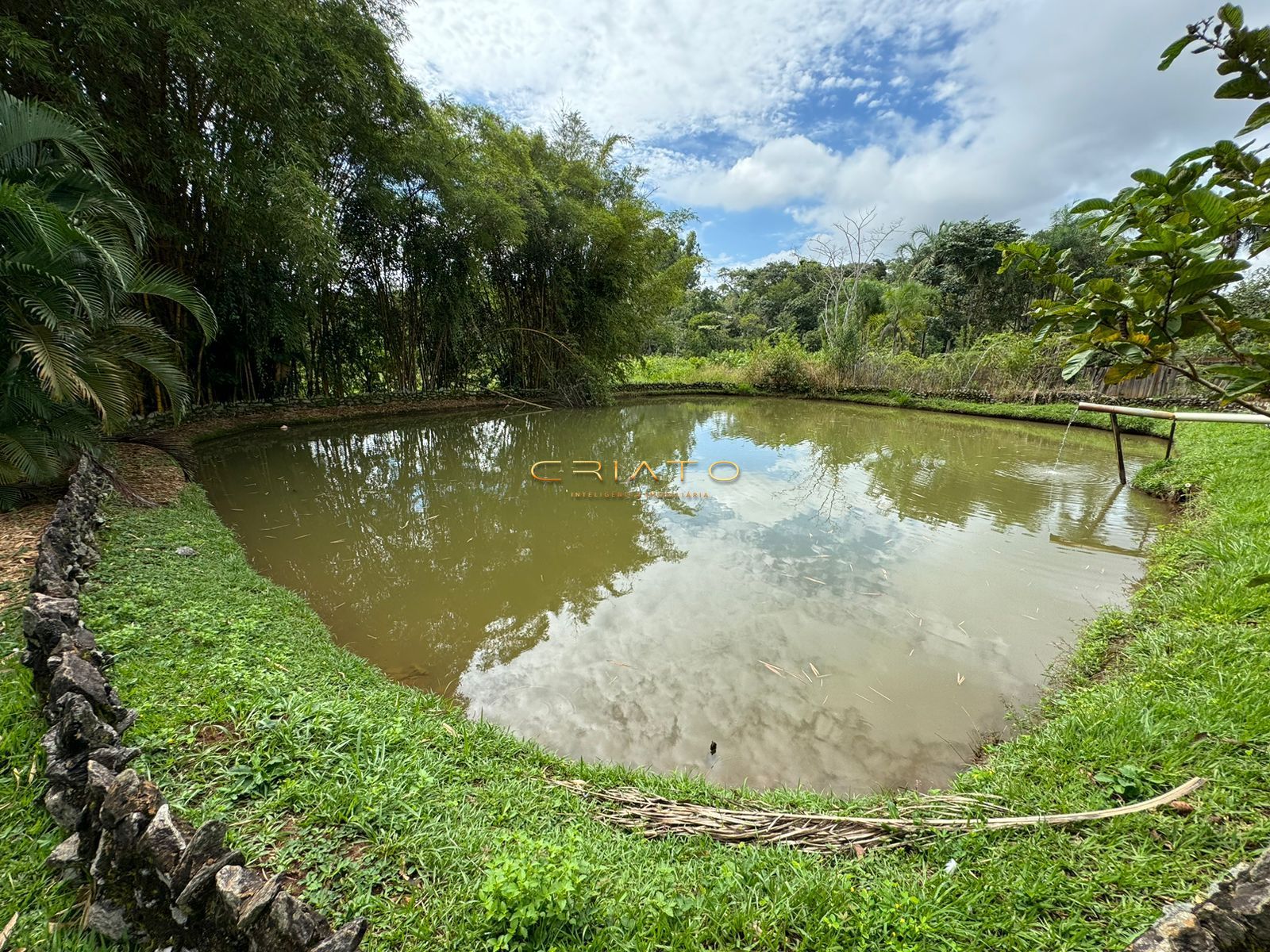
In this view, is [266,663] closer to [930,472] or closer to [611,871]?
[611,871]

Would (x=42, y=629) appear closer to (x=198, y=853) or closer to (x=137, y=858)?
(x=137, y=858)

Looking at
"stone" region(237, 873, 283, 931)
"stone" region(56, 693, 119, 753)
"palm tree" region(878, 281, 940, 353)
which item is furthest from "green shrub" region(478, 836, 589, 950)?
"palm tree" region(878, 281, 940, 353)

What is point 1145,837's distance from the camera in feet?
4.71

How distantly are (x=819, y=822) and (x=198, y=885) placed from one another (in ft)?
5.55

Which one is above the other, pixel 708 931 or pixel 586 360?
pixel 586 360

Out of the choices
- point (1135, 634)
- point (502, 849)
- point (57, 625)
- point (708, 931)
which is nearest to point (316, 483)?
point (57, 625)

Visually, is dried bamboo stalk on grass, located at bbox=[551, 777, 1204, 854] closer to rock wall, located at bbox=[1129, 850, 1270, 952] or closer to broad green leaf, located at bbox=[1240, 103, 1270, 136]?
rock wall, located at bbox=[1129, 850, 1270, 952]

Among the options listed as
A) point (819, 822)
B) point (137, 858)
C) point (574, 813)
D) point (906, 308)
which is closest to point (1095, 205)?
point (819, 822)

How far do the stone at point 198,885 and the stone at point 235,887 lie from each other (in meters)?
0.01

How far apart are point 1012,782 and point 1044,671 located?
1304 mm

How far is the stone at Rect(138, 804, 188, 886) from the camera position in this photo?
106cm

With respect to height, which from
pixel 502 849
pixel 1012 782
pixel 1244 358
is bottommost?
pixel 1012 782

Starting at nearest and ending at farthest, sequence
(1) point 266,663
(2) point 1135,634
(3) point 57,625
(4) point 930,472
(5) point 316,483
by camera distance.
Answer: (3) point 57,625, (1) point 266,663, (2) point 1135,634, (5) point 316,483, (4) point 930,472

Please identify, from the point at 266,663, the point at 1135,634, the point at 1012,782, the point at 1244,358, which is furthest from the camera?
the point at 1135,634
